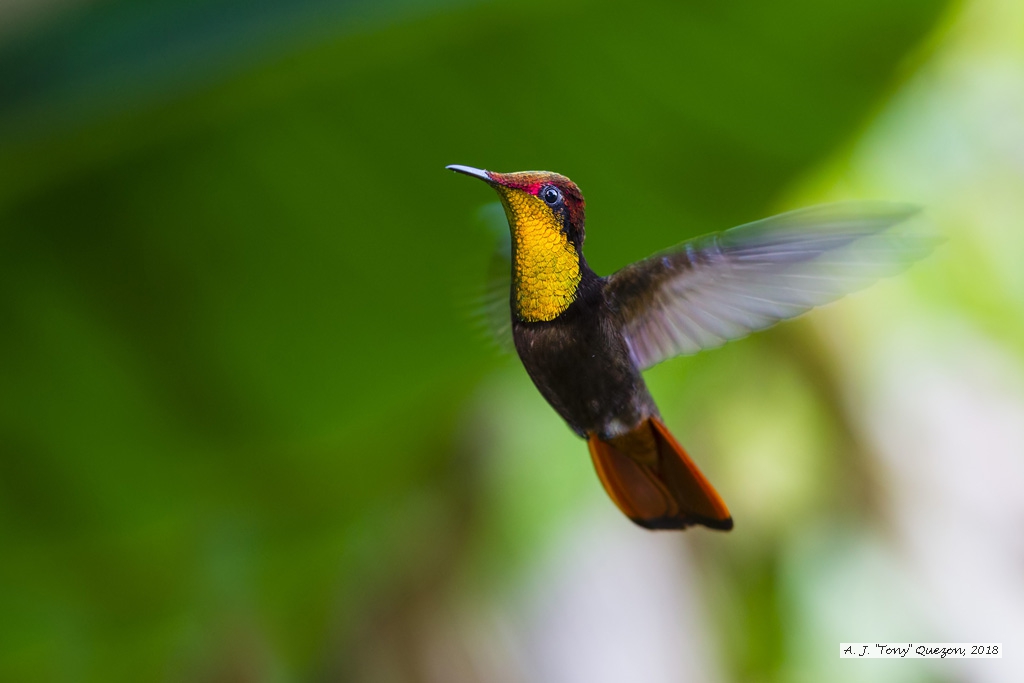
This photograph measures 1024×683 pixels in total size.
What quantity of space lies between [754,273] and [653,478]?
0.36 ft

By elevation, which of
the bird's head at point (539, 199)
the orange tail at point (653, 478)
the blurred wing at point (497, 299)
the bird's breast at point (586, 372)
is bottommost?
the orange tail at point (653, 478)

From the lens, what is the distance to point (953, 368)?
1438 mm

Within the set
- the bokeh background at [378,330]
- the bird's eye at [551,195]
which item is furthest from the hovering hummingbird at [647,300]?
the bokeh background at [378,330]

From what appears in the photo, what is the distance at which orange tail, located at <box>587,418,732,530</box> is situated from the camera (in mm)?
408

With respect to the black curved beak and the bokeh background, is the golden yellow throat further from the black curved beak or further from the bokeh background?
the bokeh background

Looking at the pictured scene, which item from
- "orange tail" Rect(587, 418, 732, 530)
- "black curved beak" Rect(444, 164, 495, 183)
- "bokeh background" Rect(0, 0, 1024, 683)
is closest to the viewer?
"black curved beak" Rect(444, 164, 495, 183)

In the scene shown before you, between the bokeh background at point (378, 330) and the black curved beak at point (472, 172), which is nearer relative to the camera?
the black curved beak at point (472, 172)

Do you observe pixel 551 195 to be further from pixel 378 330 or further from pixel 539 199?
pixel 378 330

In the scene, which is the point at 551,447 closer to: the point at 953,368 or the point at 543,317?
the point at 953,368

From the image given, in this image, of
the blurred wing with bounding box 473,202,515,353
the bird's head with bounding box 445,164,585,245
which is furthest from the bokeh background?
the bird's head with bounding box 445,164,585,245

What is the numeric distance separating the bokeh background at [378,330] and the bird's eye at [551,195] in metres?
0.28

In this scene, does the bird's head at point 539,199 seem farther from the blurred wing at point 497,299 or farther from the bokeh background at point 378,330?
the bokeh background at point 378,330

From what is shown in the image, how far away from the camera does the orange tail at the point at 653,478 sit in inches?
16.1

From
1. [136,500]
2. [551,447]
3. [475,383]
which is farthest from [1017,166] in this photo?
[136,500]
